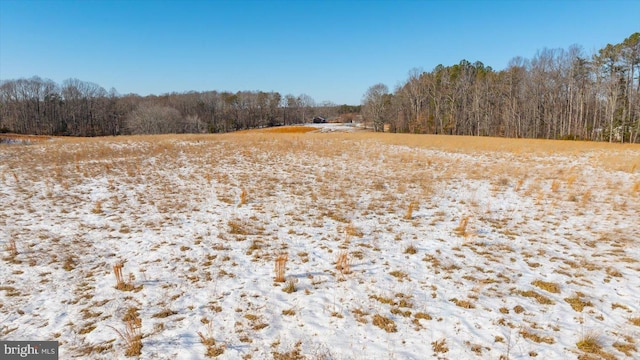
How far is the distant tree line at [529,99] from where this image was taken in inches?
1479

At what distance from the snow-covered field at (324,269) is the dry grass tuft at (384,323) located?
0.10 feet

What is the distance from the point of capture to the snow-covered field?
398 cm

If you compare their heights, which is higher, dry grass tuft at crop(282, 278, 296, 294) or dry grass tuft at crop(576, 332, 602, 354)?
dry grass tuft at crop(576, 332, 602, 354)

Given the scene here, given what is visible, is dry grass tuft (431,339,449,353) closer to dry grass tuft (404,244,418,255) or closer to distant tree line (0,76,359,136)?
dry grass tuft (404,244,418,255)

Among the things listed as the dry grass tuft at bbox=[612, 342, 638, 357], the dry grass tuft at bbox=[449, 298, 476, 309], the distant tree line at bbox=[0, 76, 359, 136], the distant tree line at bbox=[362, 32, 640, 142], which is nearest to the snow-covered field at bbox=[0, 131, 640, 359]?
the dry grass tuft at bbox=[612, 342, 638, 357]

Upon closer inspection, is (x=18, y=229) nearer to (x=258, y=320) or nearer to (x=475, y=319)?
(x=258, y=320)

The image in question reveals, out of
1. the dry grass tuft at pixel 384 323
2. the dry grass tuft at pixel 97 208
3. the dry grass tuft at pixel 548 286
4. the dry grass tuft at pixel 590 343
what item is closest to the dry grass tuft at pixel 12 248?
the dry grass tuft at pixel 97 208

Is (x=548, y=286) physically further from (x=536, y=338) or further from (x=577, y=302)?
(x=536, y=338)

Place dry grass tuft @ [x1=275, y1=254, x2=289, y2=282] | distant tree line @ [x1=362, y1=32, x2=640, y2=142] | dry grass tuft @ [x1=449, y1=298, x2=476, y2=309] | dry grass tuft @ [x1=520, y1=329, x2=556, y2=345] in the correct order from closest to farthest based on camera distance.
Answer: dry grass tuft @ [x1=520, y1=329, x2=556, y2=345] < dry grass tuft @ [x1=449, y1=298, x2=476, y2=309] < dry grass tuft @ [x1=275, y1=254, x2=289, y2=282] < distant tree line @ [x1=362, y1=32, x2=640, y2=142]

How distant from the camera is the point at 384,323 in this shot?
14.1 feet

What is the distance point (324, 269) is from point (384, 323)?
192 centimetres

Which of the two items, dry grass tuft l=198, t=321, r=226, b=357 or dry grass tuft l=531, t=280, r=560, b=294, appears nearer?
dry grass tuft l=198, t=321, r=226, b=357

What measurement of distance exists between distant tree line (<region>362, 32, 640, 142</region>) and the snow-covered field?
126ft

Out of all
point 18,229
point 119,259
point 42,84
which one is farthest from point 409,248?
point 42,84
